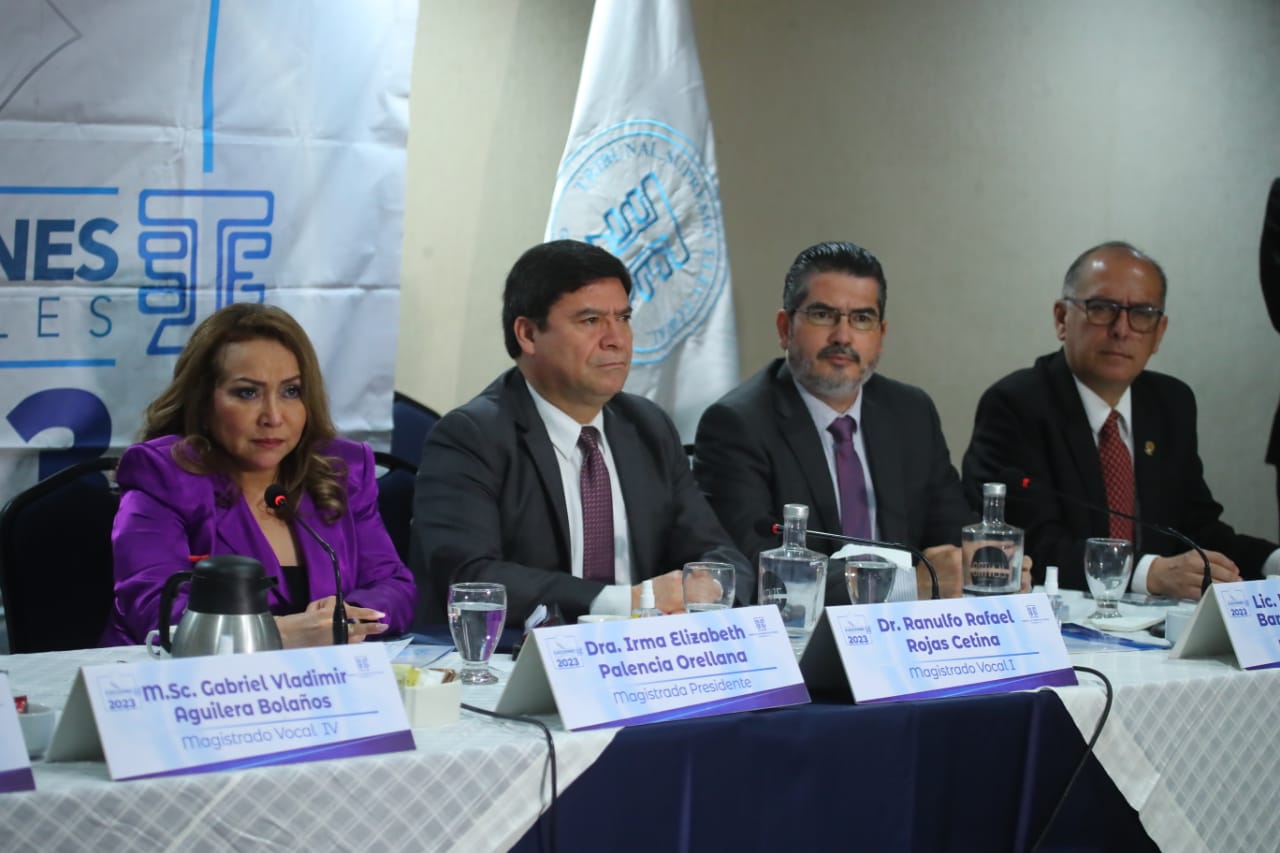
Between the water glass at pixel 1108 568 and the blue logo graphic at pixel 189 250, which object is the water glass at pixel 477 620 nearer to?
the water glass at pixel 1108 568

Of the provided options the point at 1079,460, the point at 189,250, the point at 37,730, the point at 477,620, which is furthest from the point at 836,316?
the point at 37,730

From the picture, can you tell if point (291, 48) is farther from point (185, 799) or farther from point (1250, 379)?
point (1250, 379)

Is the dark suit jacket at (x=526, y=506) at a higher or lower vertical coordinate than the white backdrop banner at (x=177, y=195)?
lower

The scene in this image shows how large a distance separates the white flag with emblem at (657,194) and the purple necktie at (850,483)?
2.26ft

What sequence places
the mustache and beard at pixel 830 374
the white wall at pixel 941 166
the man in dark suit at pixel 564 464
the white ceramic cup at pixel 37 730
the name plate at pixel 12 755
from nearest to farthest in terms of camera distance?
the name plate at pixel 12 755 < the white ceramic cup at pixel 37 730 < the man in dark suit at pixel 564 464 < the mustache and beard at pixel 830 374 < the white wall at pixel 941 166

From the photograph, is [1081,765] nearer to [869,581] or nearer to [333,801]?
[869,581]

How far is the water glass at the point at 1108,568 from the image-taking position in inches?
95.9

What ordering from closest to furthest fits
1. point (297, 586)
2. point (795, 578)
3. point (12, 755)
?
1. point (12, 755)
2. point (795, 578)
3. point (297, 586)

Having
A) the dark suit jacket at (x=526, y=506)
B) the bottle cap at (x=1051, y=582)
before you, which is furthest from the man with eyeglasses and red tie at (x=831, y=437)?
the bottle cap at (x=1051, y=582)

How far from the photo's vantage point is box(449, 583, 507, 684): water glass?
183 centimetres

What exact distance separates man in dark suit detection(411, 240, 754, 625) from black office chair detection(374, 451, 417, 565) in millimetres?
253

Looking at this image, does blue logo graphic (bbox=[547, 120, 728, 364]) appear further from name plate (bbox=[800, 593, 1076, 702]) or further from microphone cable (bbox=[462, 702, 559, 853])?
microphone cable (bbox=[462, 702, 559, 853])

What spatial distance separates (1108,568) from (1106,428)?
103 centimetres

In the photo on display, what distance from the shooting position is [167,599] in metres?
1.69
